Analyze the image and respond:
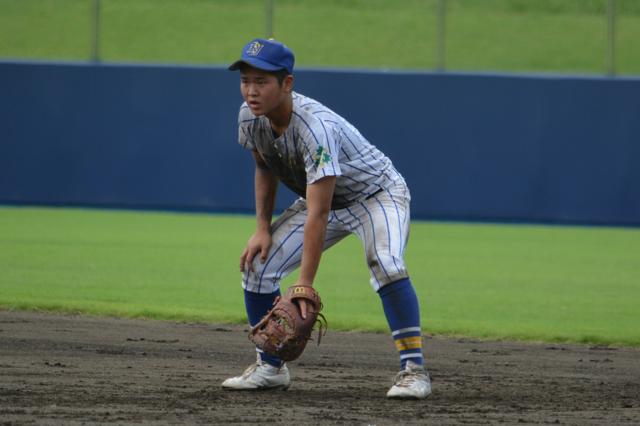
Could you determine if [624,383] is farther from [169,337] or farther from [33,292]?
[33,292]

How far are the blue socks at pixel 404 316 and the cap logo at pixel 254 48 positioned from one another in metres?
1.16

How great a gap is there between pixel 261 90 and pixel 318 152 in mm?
359

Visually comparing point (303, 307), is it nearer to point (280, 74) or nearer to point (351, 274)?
point (280, 74)

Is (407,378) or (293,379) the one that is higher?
(407,378)

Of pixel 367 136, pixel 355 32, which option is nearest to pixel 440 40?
pixel 367 136

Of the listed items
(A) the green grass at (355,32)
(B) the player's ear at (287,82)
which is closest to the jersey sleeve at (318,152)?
(B) the player's ear at (287,82)

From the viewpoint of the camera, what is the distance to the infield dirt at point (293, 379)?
15.5ft

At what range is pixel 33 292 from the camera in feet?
27.2

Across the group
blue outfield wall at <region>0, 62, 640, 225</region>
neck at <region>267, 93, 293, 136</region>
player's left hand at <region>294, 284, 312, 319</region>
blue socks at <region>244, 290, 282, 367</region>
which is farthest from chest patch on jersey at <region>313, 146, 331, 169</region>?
blue outfield wall at <region>0, 62, 640, 225</region>

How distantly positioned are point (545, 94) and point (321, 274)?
5.58 metres

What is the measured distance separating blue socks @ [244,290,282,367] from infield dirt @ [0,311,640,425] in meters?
0.18

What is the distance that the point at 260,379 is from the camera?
17.7ft

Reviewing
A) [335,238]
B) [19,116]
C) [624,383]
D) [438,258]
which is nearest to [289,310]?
[335,238]

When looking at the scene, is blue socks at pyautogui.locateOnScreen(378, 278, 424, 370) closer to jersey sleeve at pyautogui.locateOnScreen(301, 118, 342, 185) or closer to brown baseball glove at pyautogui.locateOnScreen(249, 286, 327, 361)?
brown baseball glove at pyautogui.locateOnScreen(249, 286, 327, 361)
